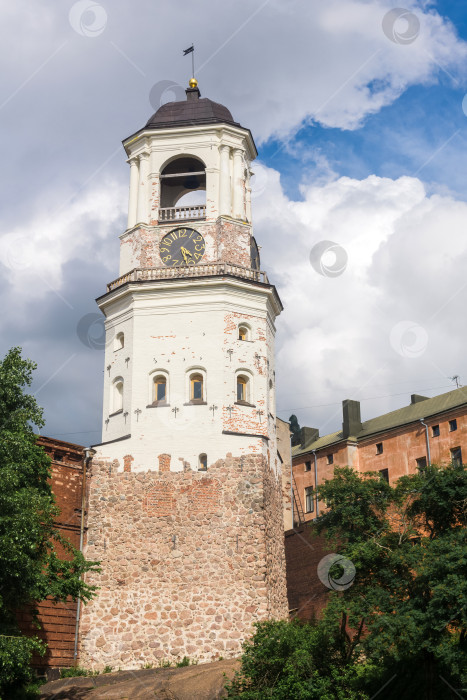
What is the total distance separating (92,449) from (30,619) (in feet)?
28.0

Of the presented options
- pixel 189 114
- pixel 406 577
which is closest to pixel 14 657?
pixel 406 577

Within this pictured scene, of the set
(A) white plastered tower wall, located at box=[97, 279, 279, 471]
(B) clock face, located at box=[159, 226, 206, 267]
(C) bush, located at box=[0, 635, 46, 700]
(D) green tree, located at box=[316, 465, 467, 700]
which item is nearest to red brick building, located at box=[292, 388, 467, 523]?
(A) white plastered tower wall, located at box=[97, 279, 279, 471]

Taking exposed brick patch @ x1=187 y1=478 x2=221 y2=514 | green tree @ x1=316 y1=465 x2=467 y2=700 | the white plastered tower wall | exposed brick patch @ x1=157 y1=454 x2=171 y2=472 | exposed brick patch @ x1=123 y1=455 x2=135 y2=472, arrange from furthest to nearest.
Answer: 1. the white plastered tower wall
2. exposed brick patch @ x1=123 y1=455 x2=135 y2=472
3. exposed brick patch @ x1=157 y1=454 x2=171 y2=472
4. exposed brick patch @ x1=187 y1=478 x2=221 y2=514
5. green tree @ x1=316 y1=465 x2=467 y2=700

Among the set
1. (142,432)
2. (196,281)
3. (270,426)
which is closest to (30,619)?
(142,432)

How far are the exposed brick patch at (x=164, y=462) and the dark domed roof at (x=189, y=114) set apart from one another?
1887 cm

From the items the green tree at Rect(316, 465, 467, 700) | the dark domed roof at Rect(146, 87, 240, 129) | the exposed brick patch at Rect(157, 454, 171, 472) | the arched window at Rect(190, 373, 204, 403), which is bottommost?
the green tree at Rect(316, 465, 467, 700)

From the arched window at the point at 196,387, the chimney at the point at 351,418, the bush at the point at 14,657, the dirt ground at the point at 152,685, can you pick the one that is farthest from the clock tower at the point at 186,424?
the chimney at the point at 351,418

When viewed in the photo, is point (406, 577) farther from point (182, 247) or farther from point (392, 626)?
point (182, 247)

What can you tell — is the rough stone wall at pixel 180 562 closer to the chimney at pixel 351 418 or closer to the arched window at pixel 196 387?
the arched window at pixel 196 387

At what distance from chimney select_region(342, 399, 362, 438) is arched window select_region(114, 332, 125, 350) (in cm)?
2238

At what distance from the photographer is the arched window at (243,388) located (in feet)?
160

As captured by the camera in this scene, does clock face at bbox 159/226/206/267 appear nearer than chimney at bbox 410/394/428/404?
Yes

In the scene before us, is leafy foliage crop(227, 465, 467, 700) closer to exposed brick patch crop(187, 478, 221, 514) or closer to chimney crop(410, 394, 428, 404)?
exposed brick patch crop(187, 478, 221, 514)

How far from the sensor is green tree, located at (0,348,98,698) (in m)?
33.8
